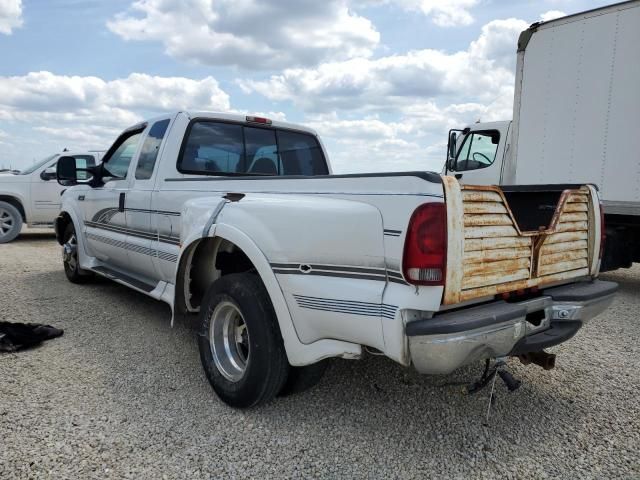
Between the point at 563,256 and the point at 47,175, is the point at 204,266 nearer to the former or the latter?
the point at 563,256

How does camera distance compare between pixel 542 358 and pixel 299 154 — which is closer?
pixel 542 358

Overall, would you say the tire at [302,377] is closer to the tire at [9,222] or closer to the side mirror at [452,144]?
the side mirror at [452,144]

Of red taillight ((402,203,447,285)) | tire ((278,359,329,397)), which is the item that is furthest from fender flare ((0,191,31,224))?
red taillight ((402,203,447,285))

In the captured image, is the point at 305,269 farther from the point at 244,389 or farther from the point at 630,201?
the point at 630,201

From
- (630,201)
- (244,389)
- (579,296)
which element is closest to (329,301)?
(244,389)

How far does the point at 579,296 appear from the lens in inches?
111

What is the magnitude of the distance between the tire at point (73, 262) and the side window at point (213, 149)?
104 inches

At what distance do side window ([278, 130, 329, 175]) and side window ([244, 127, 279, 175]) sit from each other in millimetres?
82

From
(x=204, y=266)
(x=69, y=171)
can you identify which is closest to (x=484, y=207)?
(x=204, y=266)

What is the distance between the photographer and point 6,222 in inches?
417

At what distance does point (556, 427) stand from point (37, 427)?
2876 mm

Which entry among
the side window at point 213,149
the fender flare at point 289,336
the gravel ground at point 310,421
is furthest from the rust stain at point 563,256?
the side window at point 213,149

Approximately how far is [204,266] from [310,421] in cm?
141

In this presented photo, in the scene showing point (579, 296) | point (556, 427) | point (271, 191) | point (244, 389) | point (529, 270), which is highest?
point (271, 191)
